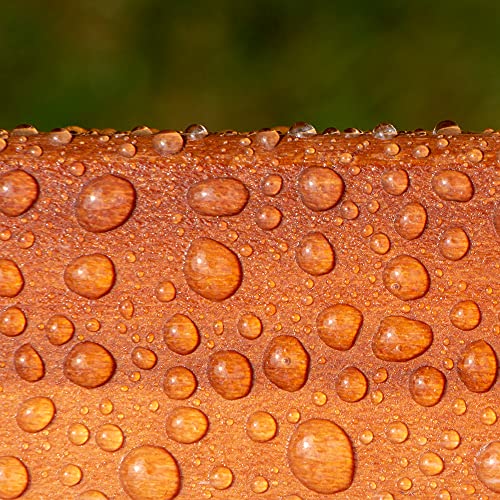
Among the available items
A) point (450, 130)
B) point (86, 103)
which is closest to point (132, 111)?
point (86, 103)

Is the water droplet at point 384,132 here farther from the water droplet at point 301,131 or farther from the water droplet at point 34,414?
the water droplet at point 34,414

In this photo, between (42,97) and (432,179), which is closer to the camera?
(432,179)

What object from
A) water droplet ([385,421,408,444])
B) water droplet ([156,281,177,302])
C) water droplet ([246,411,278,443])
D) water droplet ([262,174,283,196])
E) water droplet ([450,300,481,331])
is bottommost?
water droplet ([246,411,278,443])

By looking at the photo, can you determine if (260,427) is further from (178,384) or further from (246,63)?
(246,63)

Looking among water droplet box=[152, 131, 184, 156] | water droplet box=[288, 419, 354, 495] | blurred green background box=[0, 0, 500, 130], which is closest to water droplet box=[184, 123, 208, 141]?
water droplet box=[152, 131, 184, 156]

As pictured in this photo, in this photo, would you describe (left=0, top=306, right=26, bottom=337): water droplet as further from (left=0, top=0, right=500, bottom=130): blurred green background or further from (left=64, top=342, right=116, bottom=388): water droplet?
(left=0, top=0, right=500, bottom=130): blurred green background

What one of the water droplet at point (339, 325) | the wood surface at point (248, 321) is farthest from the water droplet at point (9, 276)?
the water droplet at point (339, 325)

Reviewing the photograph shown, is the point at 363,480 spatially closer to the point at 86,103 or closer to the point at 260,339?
the point at 260,339
